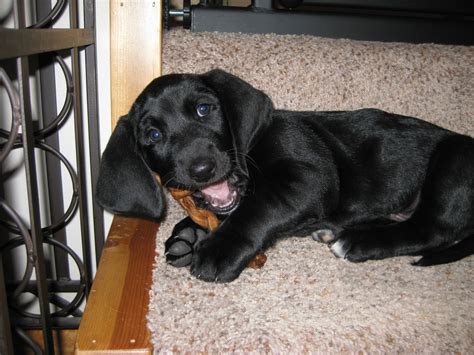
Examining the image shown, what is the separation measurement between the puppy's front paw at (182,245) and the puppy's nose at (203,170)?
214 mm

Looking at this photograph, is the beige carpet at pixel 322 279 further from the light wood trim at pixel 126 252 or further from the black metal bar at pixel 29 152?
the black metal bar at pixel 29 152

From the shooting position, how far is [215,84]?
5.32 ft

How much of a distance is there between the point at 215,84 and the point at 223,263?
2.18 feet

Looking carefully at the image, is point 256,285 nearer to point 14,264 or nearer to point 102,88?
point 102,88

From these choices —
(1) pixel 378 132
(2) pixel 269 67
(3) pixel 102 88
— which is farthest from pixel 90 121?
(1) pixel 378 132

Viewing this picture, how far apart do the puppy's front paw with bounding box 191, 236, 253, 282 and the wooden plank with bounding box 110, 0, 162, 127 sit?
877mm

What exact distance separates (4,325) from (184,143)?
81 cm

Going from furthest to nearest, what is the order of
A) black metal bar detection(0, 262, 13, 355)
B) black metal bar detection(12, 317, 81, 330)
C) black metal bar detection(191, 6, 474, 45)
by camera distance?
black metal bar detection(191, 6, 474, 45), black metal bar detection(12, 317, 81, 330), black metal bar detection(0, 262, 13, 355)

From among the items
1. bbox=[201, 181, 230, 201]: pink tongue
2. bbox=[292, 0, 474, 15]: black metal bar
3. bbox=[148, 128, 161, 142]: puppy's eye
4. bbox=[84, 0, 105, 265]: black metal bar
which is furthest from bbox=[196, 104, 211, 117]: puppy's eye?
bbox=[292, 0, 474, 15]: black metal bar

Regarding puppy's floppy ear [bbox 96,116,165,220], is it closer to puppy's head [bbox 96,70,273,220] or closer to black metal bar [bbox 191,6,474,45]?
puppy's head [bbox 96,70,273,220]

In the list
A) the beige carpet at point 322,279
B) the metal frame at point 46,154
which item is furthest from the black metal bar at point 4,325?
the beige carpet at point 322,279

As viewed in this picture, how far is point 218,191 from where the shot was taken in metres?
1.65

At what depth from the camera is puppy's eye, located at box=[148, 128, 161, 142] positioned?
1596mm

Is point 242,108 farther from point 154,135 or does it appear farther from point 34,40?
point 34,40
